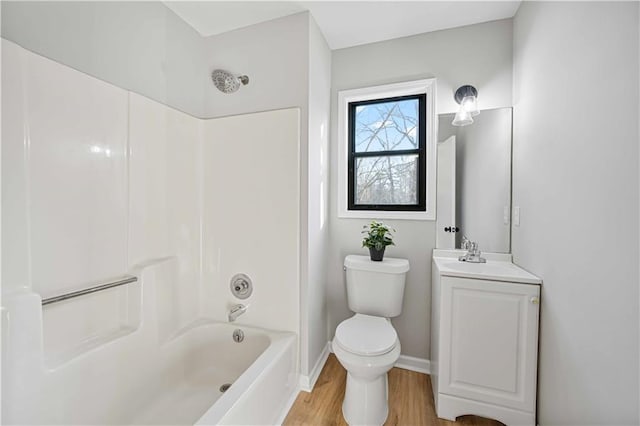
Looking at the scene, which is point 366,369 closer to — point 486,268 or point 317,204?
point 486,268

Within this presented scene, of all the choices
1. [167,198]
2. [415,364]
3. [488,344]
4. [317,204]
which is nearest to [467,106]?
[317,204]

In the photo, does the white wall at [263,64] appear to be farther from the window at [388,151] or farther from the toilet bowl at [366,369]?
the toilet bowl at [366,369]

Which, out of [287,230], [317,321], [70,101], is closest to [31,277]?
[70,101]

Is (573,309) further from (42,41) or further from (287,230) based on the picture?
(42,41)

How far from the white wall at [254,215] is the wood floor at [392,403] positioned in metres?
0.44

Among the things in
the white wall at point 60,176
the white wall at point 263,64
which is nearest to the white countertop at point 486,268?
the white wall at point 263,64

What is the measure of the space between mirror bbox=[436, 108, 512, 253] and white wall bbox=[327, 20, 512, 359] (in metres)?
0.11

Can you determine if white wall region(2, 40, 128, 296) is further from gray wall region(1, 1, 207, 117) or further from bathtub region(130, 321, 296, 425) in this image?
bathtub region(130, 321, 296, 425)

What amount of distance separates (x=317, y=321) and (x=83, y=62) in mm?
2027

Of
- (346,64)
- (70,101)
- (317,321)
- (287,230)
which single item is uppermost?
(346,64)

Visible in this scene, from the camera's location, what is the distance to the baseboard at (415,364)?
1.93 meters

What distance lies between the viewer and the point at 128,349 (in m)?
1.36

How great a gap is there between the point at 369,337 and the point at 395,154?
1.35 m

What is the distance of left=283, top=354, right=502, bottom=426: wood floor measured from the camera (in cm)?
147
